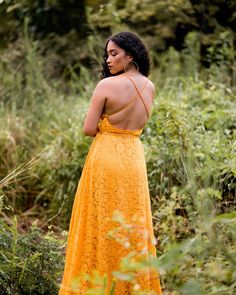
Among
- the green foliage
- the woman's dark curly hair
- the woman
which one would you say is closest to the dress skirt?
the woman

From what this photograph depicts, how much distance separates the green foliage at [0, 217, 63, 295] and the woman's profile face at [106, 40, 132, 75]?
1.10 meters

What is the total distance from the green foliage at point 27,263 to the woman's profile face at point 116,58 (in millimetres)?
1095

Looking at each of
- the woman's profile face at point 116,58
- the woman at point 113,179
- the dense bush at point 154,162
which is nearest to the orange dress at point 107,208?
the woman at point 113,179

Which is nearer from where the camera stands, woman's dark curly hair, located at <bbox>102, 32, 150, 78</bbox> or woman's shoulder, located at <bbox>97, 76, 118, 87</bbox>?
woman's shoulder, located at <bbox>97, 76, 118, 87</bbox>

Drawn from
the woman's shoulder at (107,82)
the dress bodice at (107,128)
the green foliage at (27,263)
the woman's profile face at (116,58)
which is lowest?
the green foliage at (27,263)

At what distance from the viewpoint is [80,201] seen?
4.16 meters

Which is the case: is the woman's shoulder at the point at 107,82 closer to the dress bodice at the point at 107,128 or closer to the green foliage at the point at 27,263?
the dress bodice at the point at 107,128

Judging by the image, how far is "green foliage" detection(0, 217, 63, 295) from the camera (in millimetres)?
4027

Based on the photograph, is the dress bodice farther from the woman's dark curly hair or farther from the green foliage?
the green foliage

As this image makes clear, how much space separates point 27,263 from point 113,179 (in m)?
0.75

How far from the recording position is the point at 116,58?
410 centimetres

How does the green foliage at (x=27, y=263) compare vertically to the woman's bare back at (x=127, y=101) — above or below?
below

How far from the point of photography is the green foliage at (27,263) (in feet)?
13.2

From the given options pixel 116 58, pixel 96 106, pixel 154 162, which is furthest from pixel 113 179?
pixel 154 162
